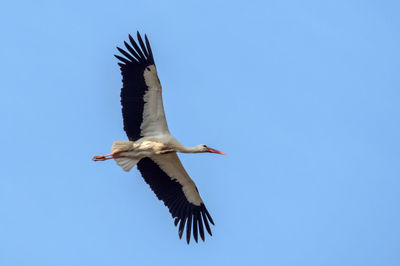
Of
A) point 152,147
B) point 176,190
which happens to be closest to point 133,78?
point 152,147

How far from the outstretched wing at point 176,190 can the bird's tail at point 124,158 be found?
1.18 feet

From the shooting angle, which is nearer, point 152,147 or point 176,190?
point 152,147

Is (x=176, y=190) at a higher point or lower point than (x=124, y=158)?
lower

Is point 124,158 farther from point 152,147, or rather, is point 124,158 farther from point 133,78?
point 133,78

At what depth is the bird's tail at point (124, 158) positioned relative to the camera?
51.9 feet

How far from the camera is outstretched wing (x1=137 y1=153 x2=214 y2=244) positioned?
1645cm

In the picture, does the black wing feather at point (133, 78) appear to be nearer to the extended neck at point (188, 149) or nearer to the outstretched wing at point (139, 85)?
the outstretched wing at point (139, 85)

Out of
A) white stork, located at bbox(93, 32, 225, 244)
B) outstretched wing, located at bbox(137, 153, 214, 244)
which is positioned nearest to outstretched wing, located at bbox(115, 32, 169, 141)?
white stork, located at bbox(93, 32, 225, 244)

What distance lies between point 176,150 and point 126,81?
168 cm

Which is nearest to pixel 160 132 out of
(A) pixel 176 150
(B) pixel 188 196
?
(A) pixel 176 150

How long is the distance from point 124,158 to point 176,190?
1.34 metres

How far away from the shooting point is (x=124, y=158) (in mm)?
16016

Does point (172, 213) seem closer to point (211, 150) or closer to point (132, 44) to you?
point (211, 150)

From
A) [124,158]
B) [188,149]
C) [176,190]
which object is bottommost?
[176,190]
